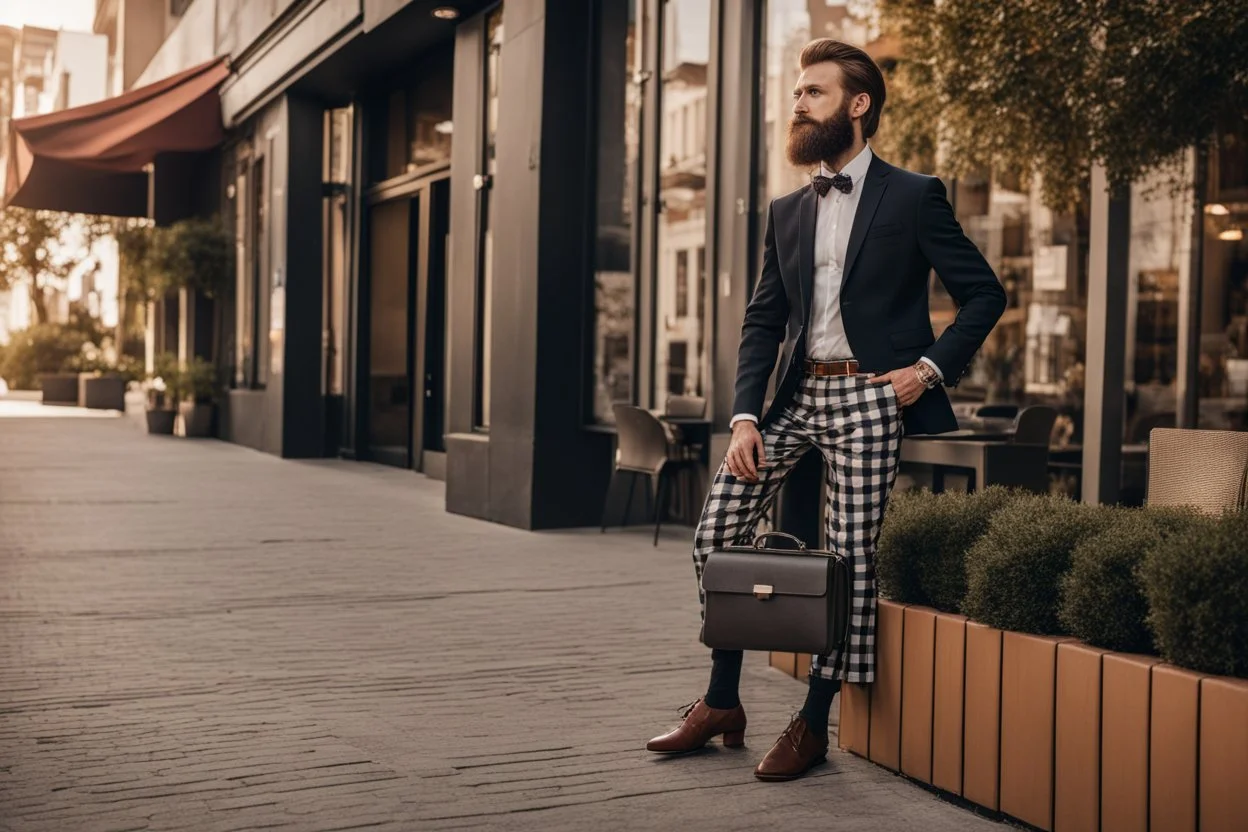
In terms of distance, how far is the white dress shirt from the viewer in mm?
3902

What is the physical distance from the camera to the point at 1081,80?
304 inches

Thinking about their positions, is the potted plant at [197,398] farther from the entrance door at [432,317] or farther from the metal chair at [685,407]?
the metal chair at [685,407]

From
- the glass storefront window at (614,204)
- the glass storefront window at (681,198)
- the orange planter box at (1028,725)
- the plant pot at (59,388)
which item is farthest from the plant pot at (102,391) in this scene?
the orange planter box at (1028,725)

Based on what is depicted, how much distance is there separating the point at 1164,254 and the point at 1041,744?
25.9ft

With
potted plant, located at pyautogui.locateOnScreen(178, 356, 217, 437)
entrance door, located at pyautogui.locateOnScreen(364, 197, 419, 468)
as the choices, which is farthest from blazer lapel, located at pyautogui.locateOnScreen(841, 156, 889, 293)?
potted plant, located at pyautogui.locateOnScreen(178, 356, 217, 437)

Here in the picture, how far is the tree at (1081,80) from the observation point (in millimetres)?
7059

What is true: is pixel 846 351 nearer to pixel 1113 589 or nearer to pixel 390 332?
pixel 1113 589

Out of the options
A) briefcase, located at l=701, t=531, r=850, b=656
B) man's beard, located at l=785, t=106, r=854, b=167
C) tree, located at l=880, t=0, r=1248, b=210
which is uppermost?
tree, located at l=880, t=0, r=1248, b=210

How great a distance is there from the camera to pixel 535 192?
9992mm

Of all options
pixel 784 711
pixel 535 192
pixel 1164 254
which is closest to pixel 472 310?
pixel 535 192

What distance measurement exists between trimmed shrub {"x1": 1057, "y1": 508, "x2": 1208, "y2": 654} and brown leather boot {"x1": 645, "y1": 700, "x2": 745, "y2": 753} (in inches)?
41.0

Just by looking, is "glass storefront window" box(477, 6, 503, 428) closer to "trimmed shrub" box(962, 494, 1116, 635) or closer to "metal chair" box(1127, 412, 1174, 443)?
"metal chair" box(1127, 412, 1174, 443)

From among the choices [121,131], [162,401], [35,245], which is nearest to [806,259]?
[121,131]

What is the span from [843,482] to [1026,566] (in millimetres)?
557
